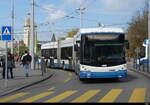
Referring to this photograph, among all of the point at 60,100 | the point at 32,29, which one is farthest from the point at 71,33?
the point at 60,100

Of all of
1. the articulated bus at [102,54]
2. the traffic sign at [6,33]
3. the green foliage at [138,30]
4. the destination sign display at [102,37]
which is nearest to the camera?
the traffic sign at [6,33]

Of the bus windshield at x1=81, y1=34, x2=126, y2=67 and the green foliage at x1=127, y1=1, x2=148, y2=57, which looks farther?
the green foliage at x1=127, y1=1, x2=148, y2=57

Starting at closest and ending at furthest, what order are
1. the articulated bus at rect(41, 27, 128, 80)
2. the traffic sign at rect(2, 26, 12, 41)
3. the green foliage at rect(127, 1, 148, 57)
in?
the traffic sign at rect(2, 26, 12, 41) < the articulated bus at rect(41, 27, 128, 80) < the green foliage at rect(127, 1, 148, 57)

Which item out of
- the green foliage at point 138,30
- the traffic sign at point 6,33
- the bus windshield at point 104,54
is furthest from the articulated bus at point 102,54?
the green foliage at point 138,30

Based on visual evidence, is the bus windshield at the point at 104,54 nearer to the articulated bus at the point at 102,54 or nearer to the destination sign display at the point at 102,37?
the articulated bus at the point at 102,54

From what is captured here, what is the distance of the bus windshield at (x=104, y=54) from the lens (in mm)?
20234

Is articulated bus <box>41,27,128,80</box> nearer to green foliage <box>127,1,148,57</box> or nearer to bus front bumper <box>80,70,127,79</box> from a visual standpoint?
bus front bumper <box>80,70,127,79</box>

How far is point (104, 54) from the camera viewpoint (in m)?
20.3

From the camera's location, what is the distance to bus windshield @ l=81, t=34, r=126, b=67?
2023cm

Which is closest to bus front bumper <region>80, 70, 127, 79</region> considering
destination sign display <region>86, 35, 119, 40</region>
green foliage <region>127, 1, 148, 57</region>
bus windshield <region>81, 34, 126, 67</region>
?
bus windshield <region>81, 34, 126, 67</region>

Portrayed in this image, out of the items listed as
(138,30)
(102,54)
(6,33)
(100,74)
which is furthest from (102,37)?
(138,30)

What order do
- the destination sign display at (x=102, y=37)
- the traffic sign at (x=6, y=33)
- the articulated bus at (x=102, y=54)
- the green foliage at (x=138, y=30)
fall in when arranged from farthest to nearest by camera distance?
1. the green foliage at (x=138, y=30)
2. the destination sign display at (x=102, y=37)
3. the articulated bus at (x=102, y=54)
4. the traffic sign at (x=6, y=33)

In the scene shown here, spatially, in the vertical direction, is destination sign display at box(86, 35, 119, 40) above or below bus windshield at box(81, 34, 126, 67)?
above

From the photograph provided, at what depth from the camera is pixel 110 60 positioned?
20.3 metres
